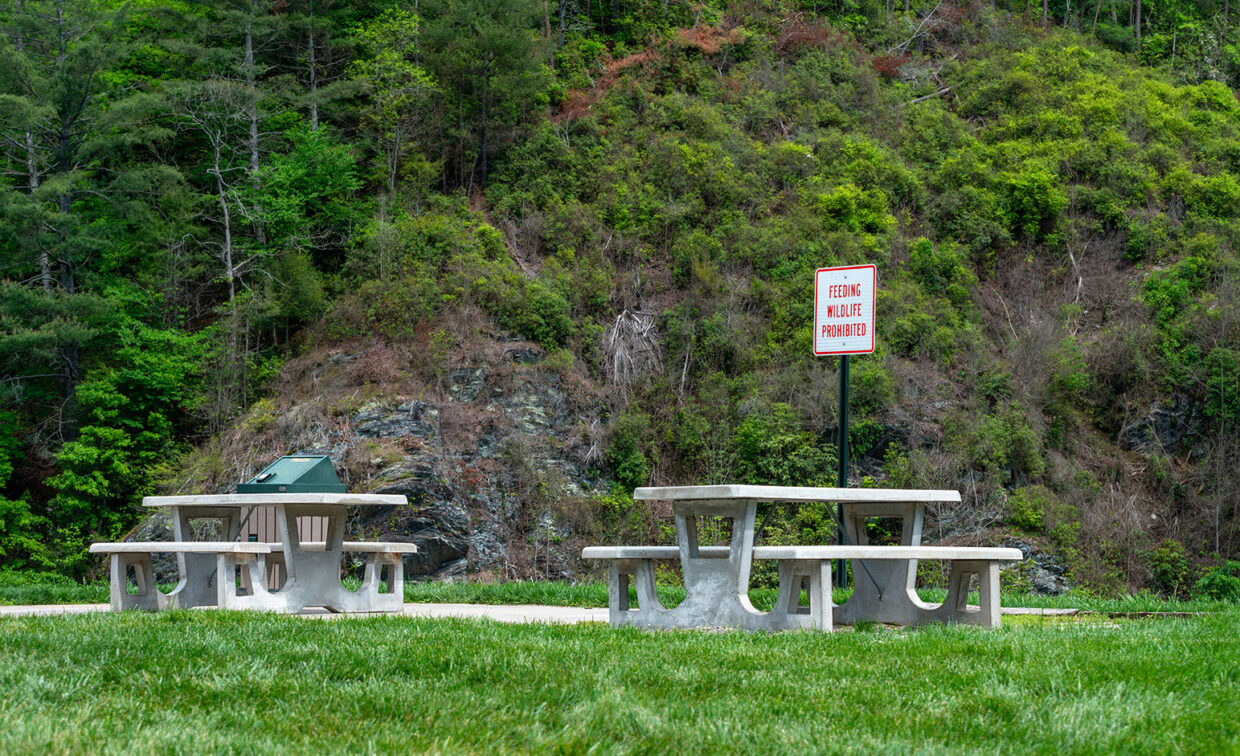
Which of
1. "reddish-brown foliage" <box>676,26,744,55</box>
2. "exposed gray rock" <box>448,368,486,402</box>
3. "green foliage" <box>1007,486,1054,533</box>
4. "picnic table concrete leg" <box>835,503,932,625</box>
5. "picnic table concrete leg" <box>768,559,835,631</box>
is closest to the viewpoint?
"picnic table concrete leg" <box>768,559,835,631</box>

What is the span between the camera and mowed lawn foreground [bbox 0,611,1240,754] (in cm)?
295

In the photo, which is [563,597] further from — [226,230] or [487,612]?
[226,230]

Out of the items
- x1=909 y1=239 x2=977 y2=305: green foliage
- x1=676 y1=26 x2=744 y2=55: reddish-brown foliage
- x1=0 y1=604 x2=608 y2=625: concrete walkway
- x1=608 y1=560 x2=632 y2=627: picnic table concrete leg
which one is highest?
x1=676 y1=26 x2=744 y2=55: reddish-brown foliage

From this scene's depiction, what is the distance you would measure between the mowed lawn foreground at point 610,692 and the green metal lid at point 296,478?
286 cm

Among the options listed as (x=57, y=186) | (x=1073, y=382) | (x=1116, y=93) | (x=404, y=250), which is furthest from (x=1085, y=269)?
(x=57, y=186)

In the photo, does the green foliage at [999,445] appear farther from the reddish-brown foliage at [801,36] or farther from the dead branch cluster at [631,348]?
the reddish-brown foliage at [801,36]

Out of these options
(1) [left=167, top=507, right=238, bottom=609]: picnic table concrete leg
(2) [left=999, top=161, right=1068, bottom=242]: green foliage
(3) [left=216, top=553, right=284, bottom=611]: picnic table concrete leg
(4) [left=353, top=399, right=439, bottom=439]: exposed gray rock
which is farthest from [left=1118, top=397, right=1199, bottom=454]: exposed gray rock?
(3) [left=216, top=553, right=284, bottom=611]: picnic table concrete leg

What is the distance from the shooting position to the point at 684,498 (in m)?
6.06

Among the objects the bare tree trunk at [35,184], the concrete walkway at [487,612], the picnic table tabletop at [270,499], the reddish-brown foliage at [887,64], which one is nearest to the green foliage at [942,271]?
the reddish-brown foliage at [887,64]

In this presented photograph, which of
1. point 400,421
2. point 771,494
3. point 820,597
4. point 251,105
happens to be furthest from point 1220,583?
point 251,105

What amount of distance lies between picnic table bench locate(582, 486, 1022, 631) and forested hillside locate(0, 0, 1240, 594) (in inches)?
323

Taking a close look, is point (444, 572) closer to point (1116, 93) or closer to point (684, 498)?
point (684, 498)

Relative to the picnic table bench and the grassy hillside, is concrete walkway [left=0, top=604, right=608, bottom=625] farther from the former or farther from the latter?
the grassy hillside

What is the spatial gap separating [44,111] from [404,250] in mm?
7988
